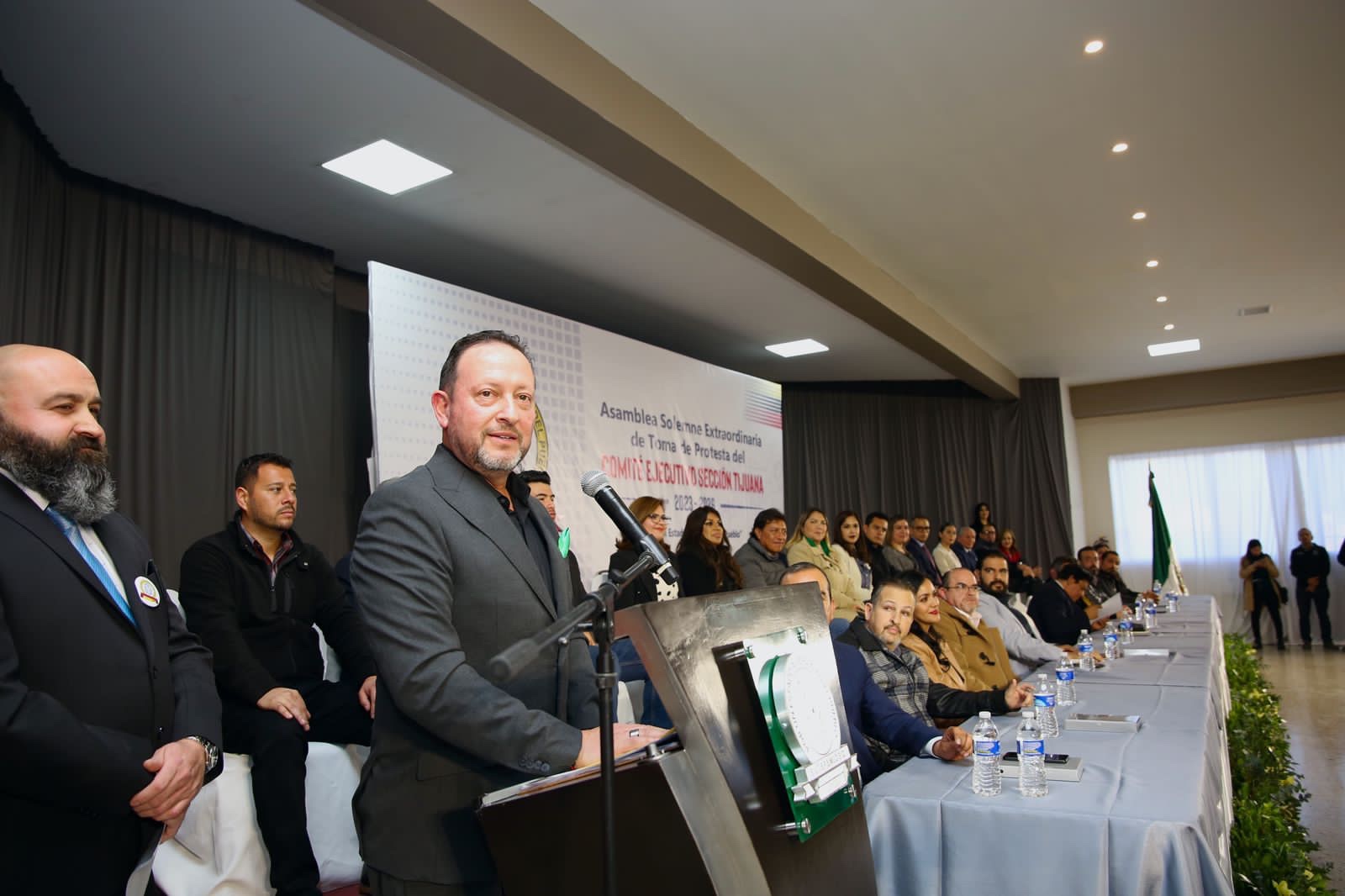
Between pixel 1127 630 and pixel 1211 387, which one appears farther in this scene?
pixel 1211 387

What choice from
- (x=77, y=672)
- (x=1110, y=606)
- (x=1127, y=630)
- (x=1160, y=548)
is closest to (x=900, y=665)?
(x=77, y=672)

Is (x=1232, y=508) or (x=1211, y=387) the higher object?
(x=1211, y=387)

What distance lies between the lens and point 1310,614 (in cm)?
1054

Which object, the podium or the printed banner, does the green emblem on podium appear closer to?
the podium

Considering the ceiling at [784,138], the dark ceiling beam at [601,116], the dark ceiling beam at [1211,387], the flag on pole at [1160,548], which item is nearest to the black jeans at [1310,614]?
the dark ceiling beam at [1211,387]

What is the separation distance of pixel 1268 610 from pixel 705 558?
8789 millimetres

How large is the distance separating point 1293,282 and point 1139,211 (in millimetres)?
2663

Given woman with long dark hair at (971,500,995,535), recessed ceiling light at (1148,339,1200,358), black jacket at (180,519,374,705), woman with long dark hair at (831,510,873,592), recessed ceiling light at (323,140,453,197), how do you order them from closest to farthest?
1. black jacket at (180,519,374,705)
2. recessed ceiling light at (323,140,453,197)
3. woman with long dark hair at (831,510,873,592)
4. recessed ceiling light at (1148,339,1200,358)
5. woman with long dark hair at (971,500,995,535)

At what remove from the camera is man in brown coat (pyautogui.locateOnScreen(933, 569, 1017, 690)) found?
4.00 metres

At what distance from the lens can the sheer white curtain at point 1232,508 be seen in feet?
35.2

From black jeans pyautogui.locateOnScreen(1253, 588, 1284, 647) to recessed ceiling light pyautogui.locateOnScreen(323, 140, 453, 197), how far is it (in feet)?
34.1

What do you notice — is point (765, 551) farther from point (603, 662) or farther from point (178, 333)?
point (603, 662)

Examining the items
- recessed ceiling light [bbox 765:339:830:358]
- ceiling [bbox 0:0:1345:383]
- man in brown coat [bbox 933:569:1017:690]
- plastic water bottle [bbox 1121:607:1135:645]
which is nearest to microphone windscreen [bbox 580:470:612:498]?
ceiling [bbox 0:0:1345:383]

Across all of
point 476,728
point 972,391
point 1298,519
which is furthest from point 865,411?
point 476,728
